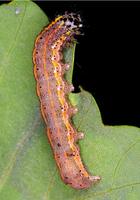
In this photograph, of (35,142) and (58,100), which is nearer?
(35,142)

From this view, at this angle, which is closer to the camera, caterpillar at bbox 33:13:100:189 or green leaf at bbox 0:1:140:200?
green leaf at bbox 0:1:140:200

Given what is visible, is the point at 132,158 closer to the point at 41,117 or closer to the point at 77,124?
the point at 77,124

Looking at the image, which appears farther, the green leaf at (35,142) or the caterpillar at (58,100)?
the caterpillar at (58,100)

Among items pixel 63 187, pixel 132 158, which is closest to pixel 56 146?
pixel 63 187

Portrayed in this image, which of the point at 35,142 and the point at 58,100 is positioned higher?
the point at 58,100
